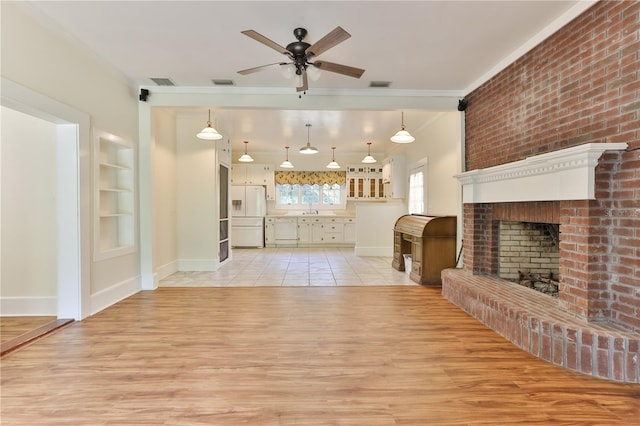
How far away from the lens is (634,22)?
6.92ft

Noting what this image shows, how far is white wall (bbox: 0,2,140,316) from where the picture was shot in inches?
99.0

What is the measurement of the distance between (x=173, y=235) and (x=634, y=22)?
19.4 feet

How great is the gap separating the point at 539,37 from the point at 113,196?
16.3 ft

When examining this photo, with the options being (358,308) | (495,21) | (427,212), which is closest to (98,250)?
(358,308)

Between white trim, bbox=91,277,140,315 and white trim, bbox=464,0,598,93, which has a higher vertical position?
white trim, bbox=464,0,598,93

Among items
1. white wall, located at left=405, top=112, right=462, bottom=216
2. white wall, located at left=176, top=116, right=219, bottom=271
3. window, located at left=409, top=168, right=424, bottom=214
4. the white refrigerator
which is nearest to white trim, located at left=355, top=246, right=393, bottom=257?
window, located at left=409, top=168, right=424, bottom=214

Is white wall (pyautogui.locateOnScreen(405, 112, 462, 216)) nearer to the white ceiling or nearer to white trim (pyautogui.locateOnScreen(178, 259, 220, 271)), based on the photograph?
the white ceiling

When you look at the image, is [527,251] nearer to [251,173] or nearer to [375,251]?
[375,251]

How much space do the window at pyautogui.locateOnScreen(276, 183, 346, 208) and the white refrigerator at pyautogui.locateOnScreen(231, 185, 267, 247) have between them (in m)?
1.03

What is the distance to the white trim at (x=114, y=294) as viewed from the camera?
339 cm

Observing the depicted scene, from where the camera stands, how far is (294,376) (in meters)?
2.10

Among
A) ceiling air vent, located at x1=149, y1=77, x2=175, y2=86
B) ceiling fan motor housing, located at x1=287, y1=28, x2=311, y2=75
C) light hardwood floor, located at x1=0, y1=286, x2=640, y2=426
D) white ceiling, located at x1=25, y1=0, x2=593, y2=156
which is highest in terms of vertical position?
ceiling air vent, located at x1=149, y1=77, x2=175, y2=86

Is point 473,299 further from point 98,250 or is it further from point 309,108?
point 98,250

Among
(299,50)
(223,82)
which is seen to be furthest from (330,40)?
(223,82)
